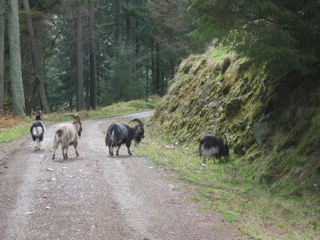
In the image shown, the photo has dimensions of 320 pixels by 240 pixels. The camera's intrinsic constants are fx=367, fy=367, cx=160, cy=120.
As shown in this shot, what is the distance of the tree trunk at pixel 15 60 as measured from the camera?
75.8 ft

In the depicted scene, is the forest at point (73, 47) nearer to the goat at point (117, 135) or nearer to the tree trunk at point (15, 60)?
the tree trunk at point (15, 60)

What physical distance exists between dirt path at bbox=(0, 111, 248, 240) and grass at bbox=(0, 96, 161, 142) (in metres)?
6.96

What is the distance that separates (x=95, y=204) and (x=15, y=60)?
765 inches

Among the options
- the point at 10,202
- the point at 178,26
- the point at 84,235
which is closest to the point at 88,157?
the point at 10,202

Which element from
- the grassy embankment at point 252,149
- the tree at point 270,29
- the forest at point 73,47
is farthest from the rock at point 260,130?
the forest at point 73,47

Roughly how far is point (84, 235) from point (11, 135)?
41.6 ft

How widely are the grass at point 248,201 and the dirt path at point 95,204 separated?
563 millimetres

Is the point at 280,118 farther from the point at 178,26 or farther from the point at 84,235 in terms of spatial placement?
the point at 178,26

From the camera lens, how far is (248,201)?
830 centimetres

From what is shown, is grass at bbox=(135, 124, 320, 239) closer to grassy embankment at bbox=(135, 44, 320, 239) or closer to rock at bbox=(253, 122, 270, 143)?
grassy embankment at bbox=(135, 44, 320, 239)

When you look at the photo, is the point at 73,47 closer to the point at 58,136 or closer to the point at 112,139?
the point at 112,139

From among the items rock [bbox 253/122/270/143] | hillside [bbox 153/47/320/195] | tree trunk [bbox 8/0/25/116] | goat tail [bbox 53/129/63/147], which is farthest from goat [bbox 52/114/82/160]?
tree trunk [bbox 8/0/25/116]

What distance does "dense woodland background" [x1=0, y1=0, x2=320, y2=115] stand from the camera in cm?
900

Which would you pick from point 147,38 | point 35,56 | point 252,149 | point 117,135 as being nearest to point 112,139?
point 117,135
